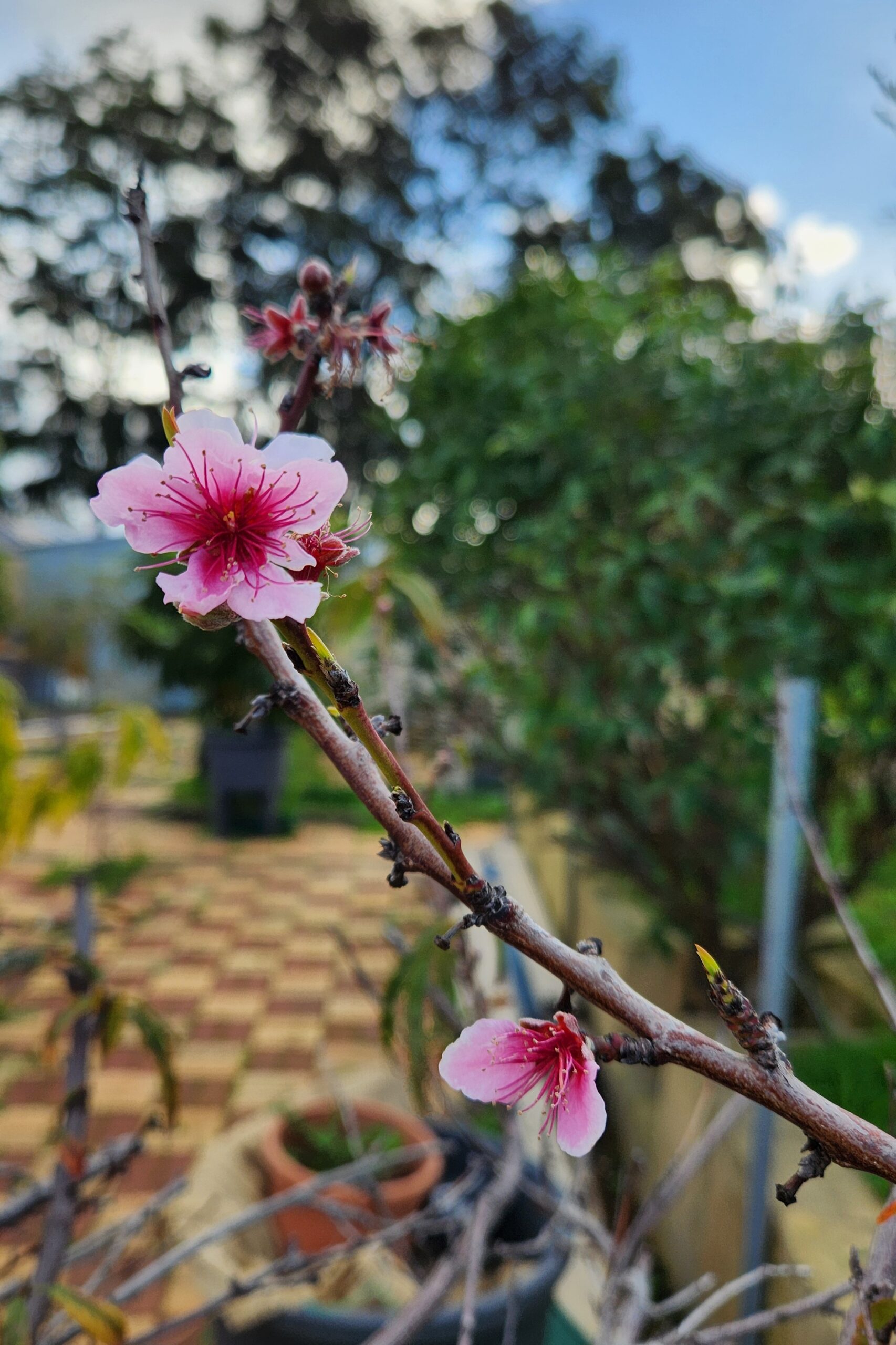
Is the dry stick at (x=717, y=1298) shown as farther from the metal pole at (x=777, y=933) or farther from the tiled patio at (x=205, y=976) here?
the tiled patio at (x=205, y=976)

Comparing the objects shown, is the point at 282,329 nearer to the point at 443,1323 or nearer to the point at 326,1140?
the point at 443,1323

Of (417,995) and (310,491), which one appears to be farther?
(417,995)

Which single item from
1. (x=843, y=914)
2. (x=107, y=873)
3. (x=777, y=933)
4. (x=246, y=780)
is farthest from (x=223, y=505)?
(x=246, y=780)

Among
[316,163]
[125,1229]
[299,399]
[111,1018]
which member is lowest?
[125,1229]

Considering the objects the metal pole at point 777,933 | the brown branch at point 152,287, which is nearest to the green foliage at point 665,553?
the metal pole at point 777,933

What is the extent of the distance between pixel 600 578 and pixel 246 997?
7.74 ft

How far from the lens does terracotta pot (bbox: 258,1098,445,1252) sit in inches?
70.5

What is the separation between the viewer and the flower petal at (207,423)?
307 millimetres

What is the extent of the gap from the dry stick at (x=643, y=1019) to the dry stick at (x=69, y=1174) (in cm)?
73

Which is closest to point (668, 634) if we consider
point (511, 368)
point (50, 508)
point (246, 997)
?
point (511, 368)

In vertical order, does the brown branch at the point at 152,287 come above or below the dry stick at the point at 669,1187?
above

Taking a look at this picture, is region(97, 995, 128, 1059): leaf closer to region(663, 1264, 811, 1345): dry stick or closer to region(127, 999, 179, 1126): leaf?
region(127, 999, 179, 1126): leaf

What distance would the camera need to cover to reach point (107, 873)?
4.96m

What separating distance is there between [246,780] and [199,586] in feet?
19.3
